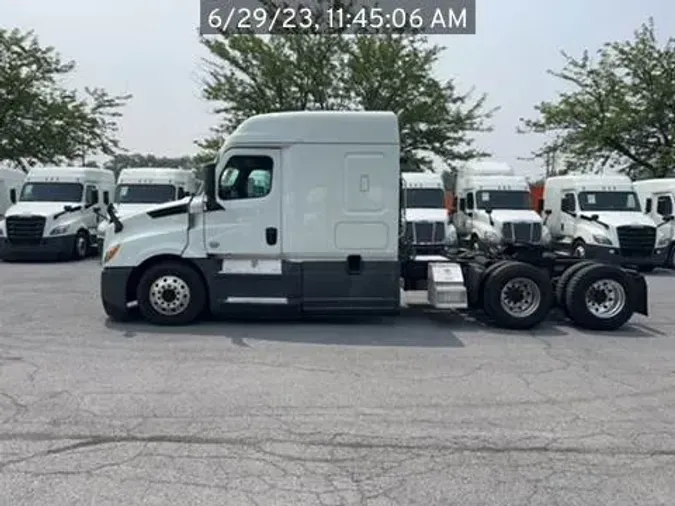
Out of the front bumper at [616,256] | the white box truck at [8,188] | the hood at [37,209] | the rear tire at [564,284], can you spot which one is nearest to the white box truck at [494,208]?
the front bumper at [616,256]

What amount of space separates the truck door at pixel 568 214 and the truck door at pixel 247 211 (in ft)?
40.1

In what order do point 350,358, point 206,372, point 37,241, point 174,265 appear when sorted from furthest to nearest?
point 37,241
point 174,265
point 350,358
point 206,372

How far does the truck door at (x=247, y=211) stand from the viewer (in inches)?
358

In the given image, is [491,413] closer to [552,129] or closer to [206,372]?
[206,372]

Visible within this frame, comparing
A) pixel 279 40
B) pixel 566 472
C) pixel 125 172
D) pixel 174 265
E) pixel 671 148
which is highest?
pixel 279 40

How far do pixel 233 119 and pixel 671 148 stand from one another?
1978 centimetres

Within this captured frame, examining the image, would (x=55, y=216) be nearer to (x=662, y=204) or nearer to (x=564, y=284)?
(x=564, y=284)

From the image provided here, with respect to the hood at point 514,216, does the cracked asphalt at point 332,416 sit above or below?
below

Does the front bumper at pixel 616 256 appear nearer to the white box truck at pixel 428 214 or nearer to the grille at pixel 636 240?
the grille at pixel 636 240

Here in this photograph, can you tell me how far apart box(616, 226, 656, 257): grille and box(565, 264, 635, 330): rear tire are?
9.06 m

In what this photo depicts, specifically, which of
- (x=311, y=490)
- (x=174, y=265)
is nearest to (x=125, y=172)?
(x=174, y=265)

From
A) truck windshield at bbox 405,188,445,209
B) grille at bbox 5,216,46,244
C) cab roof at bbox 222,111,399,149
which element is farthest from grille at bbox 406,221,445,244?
grille at bbox 5,216,46,244

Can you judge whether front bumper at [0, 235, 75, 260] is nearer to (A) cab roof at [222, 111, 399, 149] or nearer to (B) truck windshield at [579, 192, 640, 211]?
(A) cab roof at [222, 111, 399, 149]

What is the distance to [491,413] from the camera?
17.8 feet
